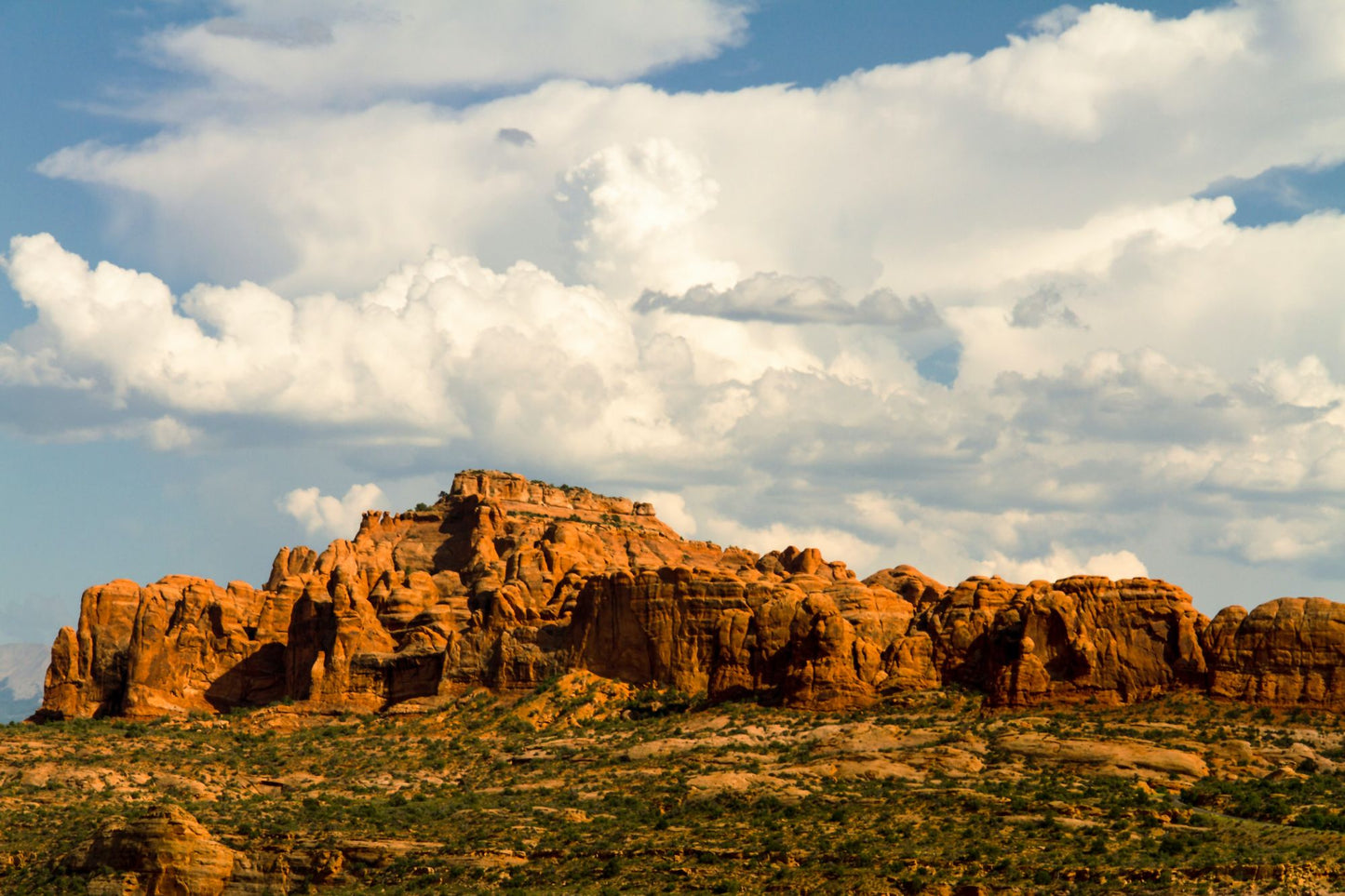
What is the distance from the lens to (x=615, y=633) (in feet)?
453

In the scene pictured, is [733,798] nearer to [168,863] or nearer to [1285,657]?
[168,863]

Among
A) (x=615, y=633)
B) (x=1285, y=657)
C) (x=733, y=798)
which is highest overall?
(x=615, y=633)

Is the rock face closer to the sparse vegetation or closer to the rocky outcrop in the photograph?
the sparse vegetation

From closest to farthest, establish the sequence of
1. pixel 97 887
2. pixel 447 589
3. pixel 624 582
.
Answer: pixel 97 887 < pixel 624 582 < pixel 447 589

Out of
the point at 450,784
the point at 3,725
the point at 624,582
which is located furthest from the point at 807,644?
the point at 3,725

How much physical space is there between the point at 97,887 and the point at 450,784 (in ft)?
82.6

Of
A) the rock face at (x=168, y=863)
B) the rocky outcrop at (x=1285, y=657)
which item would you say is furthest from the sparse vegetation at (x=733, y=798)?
the rocky outcrop at (x=1285, y=657)

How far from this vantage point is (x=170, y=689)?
6038 inches

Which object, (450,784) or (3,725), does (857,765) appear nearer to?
(450,784)

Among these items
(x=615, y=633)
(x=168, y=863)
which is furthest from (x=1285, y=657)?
(x=168, y=863)

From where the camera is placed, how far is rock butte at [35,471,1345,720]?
387 feet

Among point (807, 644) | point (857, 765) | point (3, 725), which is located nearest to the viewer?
point (857, 765)

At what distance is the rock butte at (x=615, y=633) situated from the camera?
11788cm

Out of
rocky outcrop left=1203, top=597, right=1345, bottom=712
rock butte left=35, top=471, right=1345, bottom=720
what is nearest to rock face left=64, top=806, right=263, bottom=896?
rock butte left=35, top=471, right=1345, bottom=720
